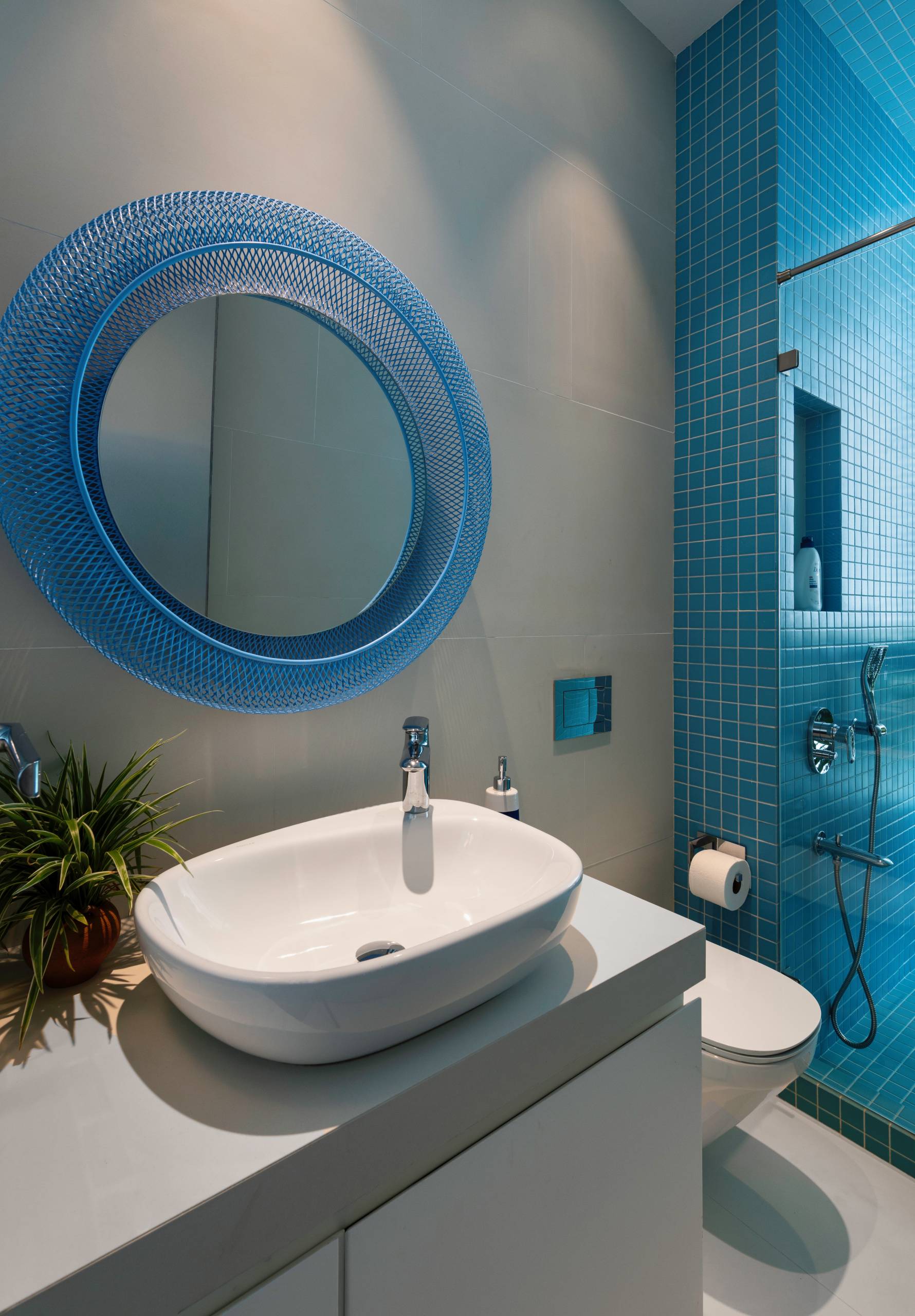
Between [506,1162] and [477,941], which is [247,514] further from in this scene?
[506,1162]

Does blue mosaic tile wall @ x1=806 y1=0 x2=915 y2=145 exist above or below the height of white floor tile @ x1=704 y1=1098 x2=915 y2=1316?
above

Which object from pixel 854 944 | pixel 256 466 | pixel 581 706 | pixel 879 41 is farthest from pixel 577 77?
pixel 854 944

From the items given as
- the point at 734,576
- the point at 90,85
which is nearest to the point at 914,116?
the point at 734,576

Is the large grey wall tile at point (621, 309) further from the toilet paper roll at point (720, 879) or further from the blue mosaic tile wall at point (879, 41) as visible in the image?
the toilet paper roll at point (720, 879)

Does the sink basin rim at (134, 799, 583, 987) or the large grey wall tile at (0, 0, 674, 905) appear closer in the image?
the sink basin rim at (134, 799, 583, 987)

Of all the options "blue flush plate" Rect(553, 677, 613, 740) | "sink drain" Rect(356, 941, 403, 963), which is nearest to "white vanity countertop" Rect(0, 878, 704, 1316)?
"sink drain" Rect(356, 941, 403, 963)

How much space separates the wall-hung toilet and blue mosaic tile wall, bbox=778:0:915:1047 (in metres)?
0.35

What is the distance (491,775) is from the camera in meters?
1.32

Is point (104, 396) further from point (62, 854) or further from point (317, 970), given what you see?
point (317, 970)

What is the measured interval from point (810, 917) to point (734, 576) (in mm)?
896

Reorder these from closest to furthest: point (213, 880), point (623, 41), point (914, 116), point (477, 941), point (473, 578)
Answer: point (477, 941), point (213, 880), point (473, 578), point (623, 41), point (914, 116)

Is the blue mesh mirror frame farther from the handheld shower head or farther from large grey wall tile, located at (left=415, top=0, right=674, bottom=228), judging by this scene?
the handheld shower head

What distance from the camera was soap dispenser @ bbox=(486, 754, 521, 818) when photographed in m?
1.11

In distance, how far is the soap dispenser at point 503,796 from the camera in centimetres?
111
